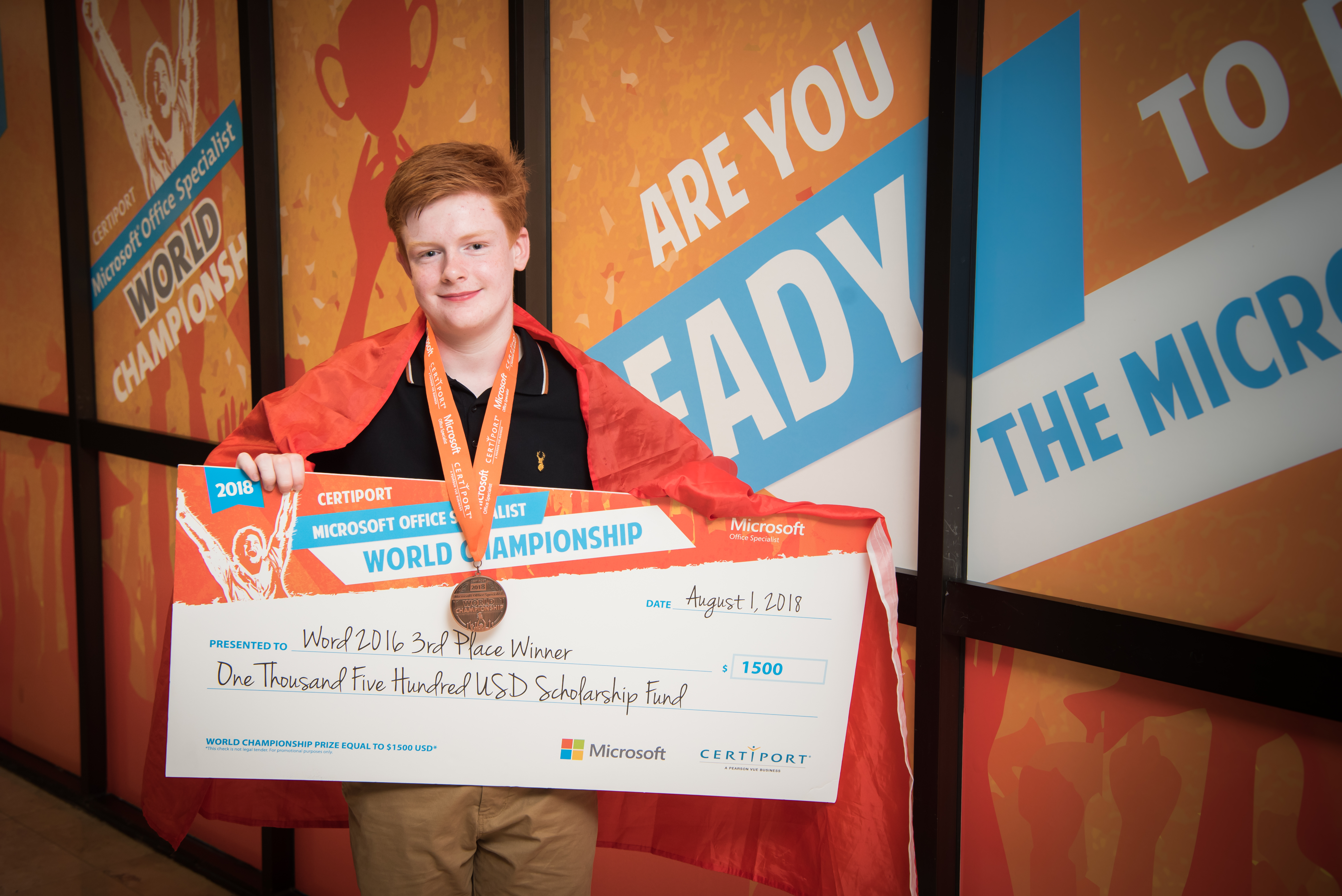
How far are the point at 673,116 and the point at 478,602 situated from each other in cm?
112

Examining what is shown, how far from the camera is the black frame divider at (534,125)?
193cm

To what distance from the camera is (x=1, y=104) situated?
3346 millimetres

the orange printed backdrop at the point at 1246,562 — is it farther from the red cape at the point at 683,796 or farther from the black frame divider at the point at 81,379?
the black frame divider at the point at 81,379

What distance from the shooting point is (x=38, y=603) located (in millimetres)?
3443

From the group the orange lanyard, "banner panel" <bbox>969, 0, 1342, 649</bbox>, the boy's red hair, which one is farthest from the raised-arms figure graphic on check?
"banner panel" <bbox>969, 0, 1342, 649</bbox>

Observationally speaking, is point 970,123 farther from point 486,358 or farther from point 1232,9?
point 486,358

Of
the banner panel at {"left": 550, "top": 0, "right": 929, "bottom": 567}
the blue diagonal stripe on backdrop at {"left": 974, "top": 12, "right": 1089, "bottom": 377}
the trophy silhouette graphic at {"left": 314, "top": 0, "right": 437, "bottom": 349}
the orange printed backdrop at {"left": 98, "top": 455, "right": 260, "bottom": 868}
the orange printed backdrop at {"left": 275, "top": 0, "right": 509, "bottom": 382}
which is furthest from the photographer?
the orange printed backdrop at {"left": 98, "top": 455, "right": 260, "bottom": 868}

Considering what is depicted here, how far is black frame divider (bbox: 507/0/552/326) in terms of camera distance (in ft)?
6.32

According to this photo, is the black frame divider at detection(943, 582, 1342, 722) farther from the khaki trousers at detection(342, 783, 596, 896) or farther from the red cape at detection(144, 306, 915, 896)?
the khaki trousers at detection(342, 783, 596, 896)

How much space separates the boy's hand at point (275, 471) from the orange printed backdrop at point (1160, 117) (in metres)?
1.24

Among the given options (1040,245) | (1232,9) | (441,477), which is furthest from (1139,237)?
(441,477)

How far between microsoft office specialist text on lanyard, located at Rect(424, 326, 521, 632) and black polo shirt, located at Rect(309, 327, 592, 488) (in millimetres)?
19

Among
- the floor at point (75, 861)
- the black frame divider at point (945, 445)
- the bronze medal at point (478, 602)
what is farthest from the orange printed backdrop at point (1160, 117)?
the floor at point (75, 861)

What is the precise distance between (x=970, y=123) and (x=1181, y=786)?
1.10 meters
